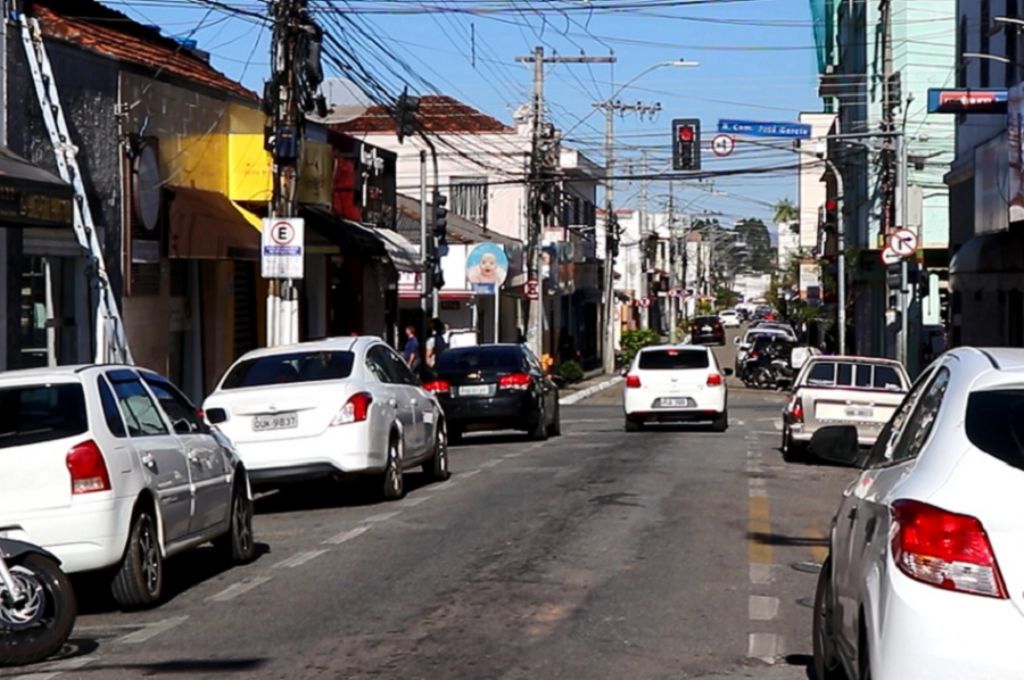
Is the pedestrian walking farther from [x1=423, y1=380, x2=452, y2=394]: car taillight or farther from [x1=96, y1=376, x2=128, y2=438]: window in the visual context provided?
[x1=96, y1=376, x2=128, y2=438]: window

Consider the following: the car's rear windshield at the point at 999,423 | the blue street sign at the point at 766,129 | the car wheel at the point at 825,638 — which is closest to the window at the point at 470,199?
the blue street sign at the point at 766,129

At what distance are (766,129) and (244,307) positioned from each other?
692 inches

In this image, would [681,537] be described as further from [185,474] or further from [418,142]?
[418,142]

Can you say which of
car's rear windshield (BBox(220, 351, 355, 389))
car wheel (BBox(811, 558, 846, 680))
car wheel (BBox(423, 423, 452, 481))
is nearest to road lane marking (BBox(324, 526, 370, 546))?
car's rear windshield (BBox(220, 351, 355, 389))

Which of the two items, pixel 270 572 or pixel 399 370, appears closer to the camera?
pixel 270 572

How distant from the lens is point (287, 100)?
24.1 metres

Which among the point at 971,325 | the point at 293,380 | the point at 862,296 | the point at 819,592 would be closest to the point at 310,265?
the point at 971,325

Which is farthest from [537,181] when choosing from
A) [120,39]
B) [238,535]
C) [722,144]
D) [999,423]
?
[999,423]

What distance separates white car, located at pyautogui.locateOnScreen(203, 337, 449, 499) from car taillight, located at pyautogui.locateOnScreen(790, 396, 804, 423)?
7.89 meters

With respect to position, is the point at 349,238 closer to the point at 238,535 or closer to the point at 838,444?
the point at 238,535

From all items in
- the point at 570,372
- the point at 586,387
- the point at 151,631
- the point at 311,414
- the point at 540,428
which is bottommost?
the point at 586,387

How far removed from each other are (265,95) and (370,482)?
7.66 meters

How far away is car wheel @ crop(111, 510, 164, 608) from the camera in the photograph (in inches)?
436

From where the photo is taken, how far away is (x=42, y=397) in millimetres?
11078
